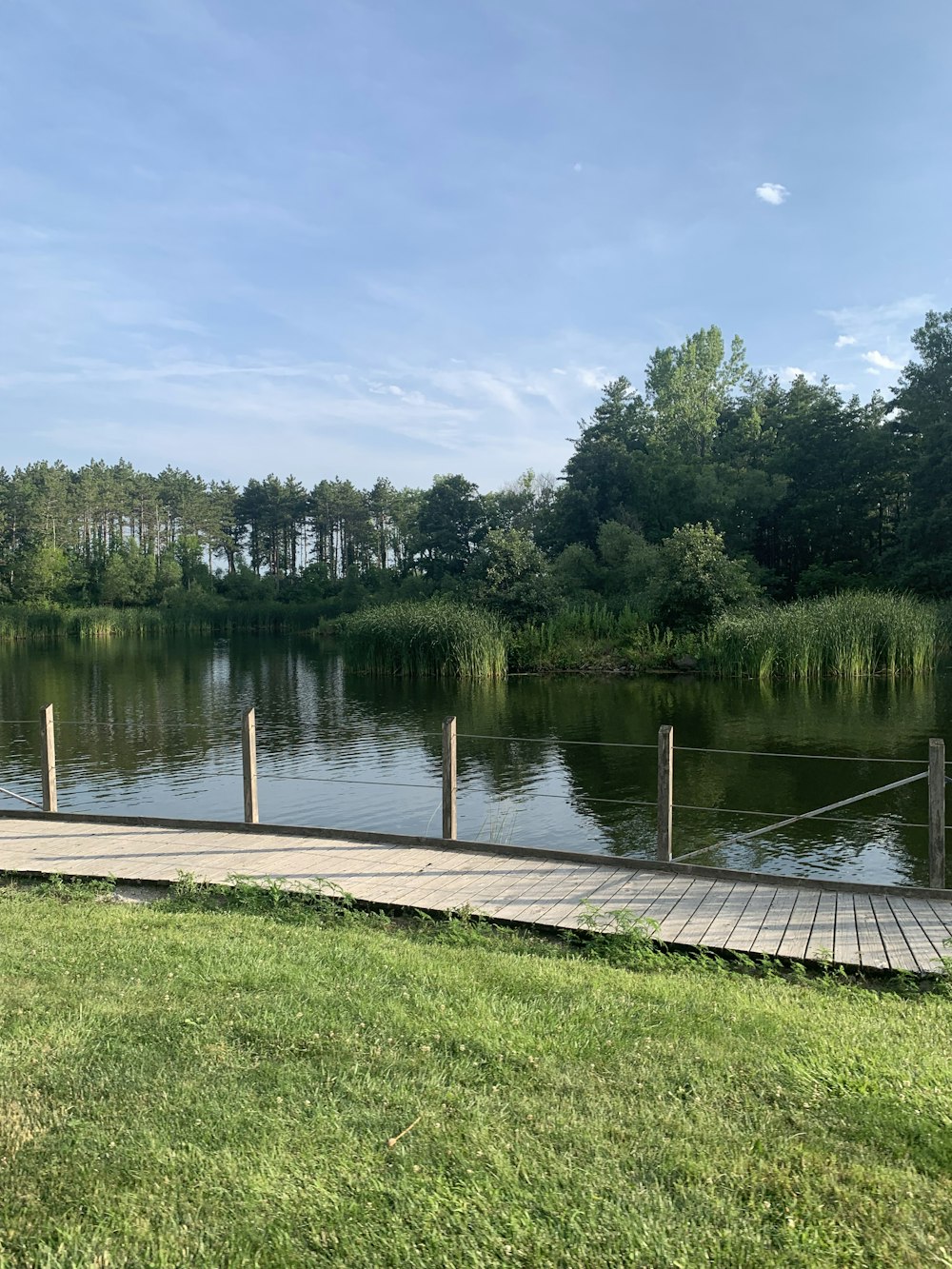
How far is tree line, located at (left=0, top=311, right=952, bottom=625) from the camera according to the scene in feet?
127

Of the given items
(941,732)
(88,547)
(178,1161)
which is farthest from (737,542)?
(88,547)

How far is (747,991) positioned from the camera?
4664 mm

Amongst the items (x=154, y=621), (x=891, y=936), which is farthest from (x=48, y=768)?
(x=154, y=621)

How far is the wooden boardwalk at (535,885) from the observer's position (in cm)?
561

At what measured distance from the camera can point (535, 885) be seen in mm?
6895

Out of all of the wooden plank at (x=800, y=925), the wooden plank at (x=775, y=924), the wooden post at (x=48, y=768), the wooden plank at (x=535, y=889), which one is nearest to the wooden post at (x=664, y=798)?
the wooden plank at (x=535, y=889)

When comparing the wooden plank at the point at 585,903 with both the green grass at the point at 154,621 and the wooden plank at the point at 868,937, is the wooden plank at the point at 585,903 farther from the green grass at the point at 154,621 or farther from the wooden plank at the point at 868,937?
the green grass at the point at 154,621

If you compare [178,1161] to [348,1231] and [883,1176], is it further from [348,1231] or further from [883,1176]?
[883,1176]

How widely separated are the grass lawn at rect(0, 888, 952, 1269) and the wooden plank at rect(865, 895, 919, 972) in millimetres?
475

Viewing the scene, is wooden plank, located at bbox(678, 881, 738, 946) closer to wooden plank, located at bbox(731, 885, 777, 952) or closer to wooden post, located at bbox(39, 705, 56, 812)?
wooden plank, located at bbox(731, 885, 777, 952)

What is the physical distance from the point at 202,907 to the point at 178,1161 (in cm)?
377

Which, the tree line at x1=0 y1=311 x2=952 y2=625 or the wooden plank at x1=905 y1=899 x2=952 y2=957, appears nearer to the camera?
the wooden plank at x1=905 y1=899 x2=952 y2=957

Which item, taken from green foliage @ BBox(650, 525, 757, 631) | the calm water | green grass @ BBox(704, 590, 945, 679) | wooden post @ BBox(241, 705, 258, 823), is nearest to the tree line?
green foliage @ BBox(650, 525, 757, 631)

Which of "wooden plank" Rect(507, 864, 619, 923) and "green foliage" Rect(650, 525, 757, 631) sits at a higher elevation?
"green foliage" Rect(650, 525, 757, 631)
